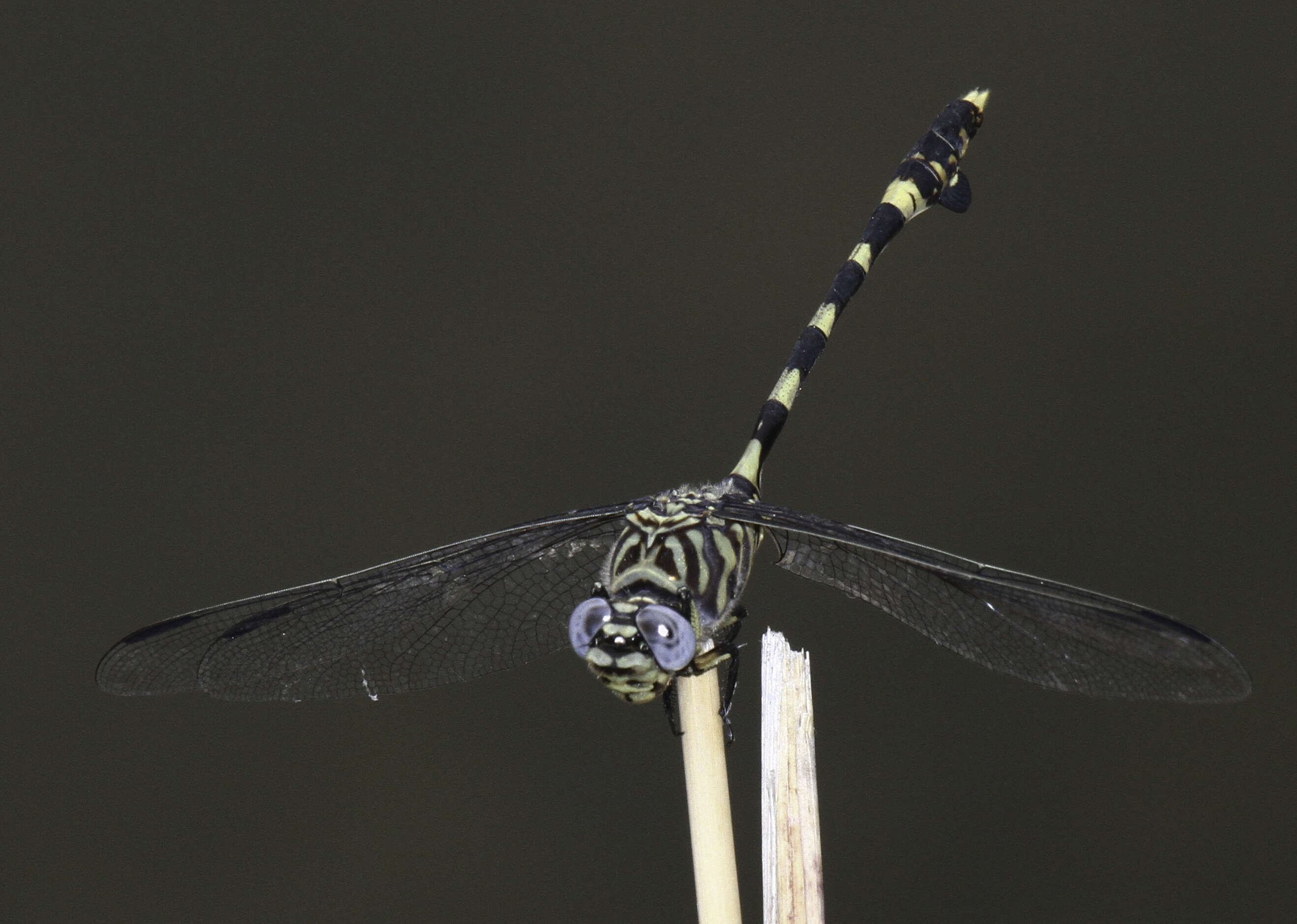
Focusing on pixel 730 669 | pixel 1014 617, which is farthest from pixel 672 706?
pixel 1014 617

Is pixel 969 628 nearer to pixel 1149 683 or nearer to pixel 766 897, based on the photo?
pixel 1149 683

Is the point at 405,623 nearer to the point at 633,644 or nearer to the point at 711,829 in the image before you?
the point at 633,644

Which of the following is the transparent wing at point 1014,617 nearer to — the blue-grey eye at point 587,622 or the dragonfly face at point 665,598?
the dragonfly face at point 665,598

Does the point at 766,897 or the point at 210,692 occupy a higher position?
the point at 210,692

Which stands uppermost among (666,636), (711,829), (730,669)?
(666,636)

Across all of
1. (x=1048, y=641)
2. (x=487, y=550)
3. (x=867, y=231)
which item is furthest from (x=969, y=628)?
(x=867, y=231)

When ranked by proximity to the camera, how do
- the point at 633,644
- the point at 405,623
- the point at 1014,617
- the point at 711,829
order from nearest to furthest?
the point at 711,829, the point at 633,644, the point at 1014,617, the point at 405,623

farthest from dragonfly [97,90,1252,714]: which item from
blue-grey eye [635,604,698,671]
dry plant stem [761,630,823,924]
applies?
dry plant stem [761,630,823,924]
